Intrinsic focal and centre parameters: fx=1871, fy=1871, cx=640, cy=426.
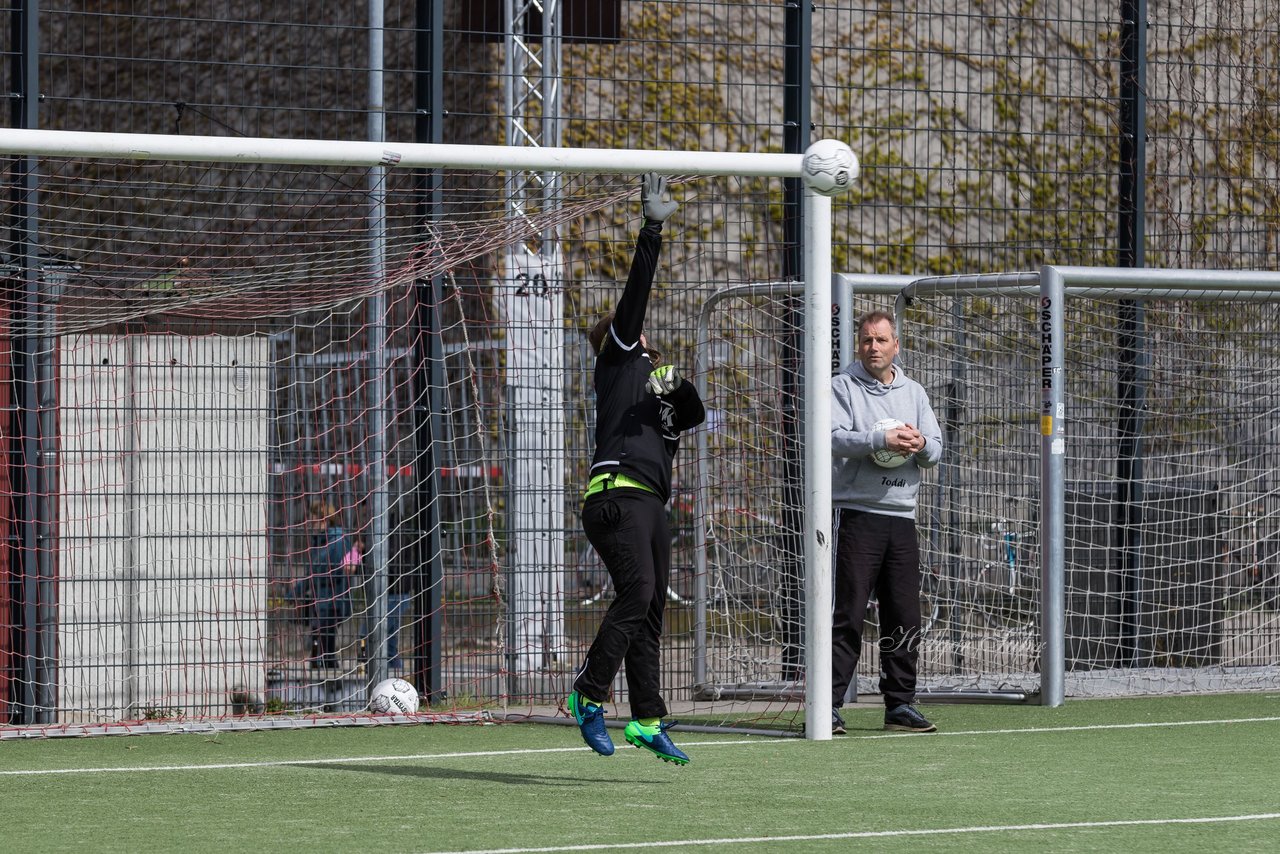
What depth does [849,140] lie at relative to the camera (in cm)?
1483

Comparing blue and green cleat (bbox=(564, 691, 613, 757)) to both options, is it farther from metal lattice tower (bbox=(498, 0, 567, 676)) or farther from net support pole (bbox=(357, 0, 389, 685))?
net support pole (bbox=(357, 0, 389, 685))

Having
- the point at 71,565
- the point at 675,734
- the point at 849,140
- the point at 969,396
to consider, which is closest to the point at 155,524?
the point at 71,565

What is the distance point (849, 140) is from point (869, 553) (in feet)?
23.1

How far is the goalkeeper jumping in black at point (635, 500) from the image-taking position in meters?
6.73

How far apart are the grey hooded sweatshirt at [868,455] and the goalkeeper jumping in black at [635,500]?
1.70 m

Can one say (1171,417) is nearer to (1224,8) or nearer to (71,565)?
(1224,8)

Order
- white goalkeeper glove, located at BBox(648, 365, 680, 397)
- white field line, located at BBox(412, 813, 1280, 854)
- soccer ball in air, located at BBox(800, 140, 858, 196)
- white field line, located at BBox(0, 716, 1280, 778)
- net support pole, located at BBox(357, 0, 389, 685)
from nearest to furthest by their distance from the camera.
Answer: white field line, located at BBox(412, 813, 1280, 854), white goalkeeper glove, located at BBox(648, 365, 680, 397), white field line, located at BBox(0, 716, 1280, 778), soccer ball in air, located at BBox(800, 140, 858, 196), net support pole, located at BBox(357, 0, 389, 685)

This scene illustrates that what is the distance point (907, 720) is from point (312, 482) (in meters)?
3.67

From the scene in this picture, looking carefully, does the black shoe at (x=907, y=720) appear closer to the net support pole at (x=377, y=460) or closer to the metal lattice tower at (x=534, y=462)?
the metal lattice tower at (x=534, y=462)

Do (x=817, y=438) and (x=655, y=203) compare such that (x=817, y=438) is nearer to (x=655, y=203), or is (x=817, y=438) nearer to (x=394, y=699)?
(x=655, y=203)

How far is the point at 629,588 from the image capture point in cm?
675

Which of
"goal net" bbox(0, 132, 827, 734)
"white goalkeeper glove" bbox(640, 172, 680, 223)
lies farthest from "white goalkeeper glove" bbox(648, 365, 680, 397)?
"goal net" bbox(0, 132, 827, 734)

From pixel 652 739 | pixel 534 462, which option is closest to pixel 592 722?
pixel 652 739

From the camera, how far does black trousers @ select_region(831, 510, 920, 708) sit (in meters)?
8.42
